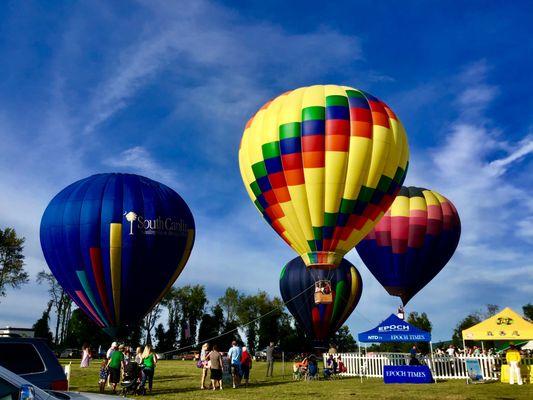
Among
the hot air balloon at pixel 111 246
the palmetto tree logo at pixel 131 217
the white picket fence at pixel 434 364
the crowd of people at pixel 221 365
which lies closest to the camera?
the crowd of people at pixel 221 365

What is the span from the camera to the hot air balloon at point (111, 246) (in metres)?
26.9

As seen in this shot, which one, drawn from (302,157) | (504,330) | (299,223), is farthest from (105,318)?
(504,330)

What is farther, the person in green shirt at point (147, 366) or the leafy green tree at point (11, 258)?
the leafy green tree at point (11, 258)

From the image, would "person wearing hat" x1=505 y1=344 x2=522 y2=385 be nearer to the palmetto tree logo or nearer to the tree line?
the palmetto tree logo

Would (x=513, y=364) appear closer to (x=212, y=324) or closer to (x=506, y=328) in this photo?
(x=506, y=328)

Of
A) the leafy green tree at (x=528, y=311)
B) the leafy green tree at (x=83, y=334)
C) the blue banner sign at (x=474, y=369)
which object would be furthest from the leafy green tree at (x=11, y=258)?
the leafy green tree at (x=528, y=311)

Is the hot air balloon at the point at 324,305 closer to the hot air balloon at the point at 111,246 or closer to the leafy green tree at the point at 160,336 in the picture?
the hot air balloon at the point at 111,246

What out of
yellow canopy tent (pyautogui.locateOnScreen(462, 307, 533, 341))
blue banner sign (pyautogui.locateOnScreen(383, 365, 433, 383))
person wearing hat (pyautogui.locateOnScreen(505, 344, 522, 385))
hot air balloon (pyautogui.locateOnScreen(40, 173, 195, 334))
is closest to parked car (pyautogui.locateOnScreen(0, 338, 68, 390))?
blue banner sign (pyautogui.locateOnScreen(383, 365, 433, 383))

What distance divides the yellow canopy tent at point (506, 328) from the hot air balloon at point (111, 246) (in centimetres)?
1914

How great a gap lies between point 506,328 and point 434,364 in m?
8.15

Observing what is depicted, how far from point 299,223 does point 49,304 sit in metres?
62.1

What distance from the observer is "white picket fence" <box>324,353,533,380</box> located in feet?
78.5

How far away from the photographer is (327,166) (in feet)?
80.9

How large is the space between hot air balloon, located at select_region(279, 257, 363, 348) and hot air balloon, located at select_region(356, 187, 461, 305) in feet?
11.5
